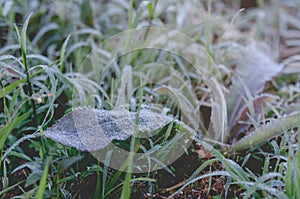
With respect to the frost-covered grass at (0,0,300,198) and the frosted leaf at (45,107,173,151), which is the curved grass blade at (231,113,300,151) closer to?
the frost-covered grass at (0,0,300,198)

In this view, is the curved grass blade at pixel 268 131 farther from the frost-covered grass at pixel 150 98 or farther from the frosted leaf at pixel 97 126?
the frosted leaf at pixel 97 126

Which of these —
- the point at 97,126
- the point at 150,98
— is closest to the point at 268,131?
the point at 150,98

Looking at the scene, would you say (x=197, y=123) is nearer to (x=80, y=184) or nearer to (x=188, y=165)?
(x=188, y=165)

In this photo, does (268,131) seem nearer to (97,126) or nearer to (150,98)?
(150,98)

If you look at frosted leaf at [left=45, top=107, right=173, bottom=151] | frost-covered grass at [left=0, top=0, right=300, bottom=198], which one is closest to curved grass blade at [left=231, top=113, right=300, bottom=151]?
frost-covered grass at [left=0, top=0, right=300, bottom=198]

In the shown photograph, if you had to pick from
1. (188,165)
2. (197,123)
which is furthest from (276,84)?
(188,165)

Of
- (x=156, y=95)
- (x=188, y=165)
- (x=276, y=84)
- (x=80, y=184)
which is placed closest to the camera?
(x=80, y=184)
